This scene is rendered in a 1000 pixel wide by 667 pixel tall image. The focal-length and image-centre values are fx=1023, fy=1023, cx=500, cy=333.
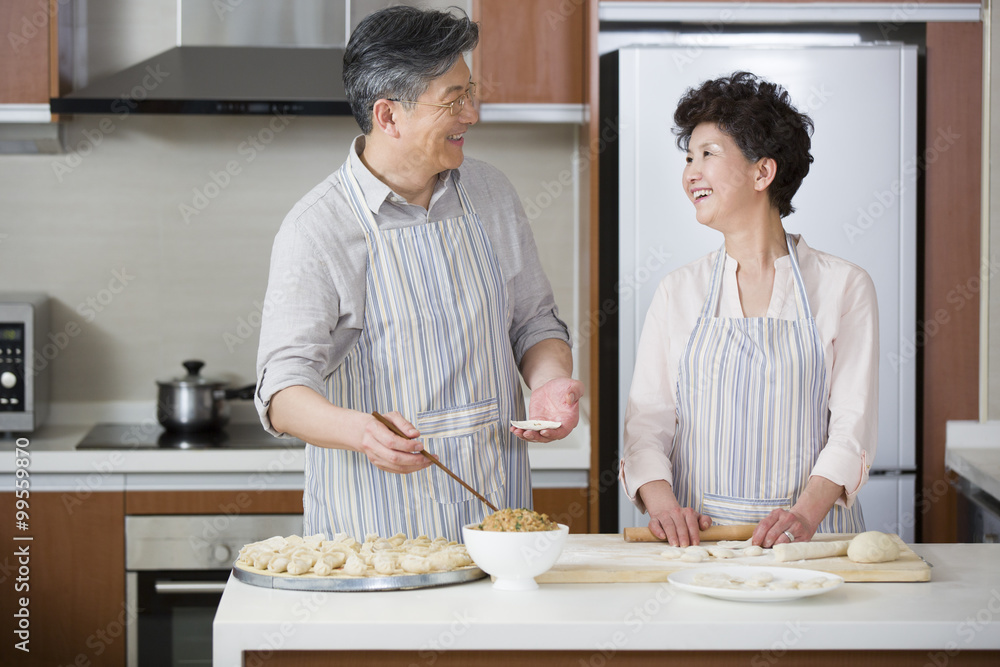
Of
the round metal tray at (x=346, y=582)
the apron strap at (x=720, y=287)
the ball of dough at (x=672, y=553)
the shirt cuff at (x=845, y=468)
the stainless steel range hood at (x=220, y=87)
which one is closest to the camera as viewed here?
the round metal tray at (x=346, y=582)

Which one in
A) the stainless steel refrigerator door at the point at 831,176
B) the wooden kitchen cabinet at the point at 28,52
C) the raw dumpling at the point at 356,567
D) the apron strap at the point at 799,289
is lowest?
the raw dumpling at the point at 356,567

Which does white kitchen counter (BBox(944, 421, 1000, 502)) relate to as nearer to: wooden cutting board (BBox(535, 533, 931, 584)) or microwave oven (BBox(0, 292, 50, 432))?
wooden cutting board (BBox(535, 533, 931, 584))

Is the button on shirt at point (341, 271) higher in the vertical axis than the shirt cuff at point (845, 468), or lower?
higher

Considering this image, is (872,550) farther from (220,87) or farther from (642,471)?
(220,87)

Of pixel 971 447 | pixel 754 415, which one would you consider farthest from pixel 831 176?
pixel 754 415

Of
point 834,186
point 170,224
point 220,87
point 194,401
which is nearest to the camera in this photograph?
point 834,186

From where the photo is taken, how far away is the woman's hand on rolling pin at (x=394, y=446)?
4.43 ft

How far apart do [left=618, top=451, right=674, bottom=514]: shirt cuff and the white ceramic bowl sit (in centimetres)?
45

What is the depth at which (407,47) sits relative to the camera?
64.1 inches

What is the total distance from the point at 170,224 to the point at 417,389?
178 cm

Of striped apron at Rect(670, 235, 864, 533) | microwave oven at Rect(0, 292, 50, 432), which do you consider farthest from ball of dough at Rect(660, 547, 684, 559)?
microwave oven at Rect(0, 292, 50, 432)

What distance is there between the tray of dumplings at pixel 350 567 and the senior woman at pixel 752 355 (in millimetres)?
448

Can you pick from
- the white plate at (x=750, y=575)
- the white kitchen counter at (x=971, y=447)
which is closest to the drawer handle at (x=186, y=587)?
the white plate at (x=750, y=575)

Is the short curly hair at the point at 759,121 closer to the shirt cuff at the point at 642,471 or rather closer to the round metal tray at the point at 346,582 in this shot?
the shirt cuff at the point at 642,471
